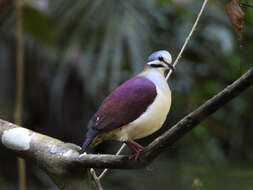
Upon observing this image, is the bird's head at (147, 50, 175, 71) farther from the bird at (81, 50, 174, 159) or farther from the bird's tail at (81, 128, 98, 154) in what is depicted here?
the bird's tail at (81, 128, 98, 154)

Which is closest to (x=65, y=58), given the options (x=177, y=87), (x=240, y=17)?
(x=177, y=87)

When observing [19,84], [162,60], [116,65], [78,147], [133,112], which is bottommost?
[116,65]

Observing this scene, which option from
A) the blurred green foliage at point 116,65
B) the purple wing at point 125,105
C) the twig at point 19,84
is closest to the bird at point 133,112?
the purple wing at point 125,105

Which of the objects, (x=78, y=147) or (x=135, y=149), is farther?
(x=78, y=147)

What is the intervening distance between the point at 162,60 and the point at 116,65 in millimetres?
1837

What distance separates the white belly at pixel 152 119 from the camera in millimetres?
1690

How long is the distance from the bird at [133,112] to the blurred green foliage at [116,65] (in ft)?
4.94

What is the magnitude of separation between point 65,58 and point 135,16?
1.81 feet

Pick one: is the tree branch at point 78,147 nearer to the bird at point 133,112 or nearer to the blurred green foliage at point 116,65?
the bird at point 133,112

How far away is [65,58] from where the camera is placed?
12.9 feet

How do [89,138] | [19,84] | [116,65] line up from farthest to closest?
[116,65], [19,84], [89,138]

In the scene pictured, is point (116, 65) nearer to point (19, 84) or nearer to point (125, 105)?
point (19, 84)

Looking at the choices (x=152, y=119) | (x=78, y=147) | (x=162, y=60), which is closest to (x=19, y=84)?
(x=78, y=147)

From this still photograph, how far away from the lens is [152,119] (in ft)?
5.53
